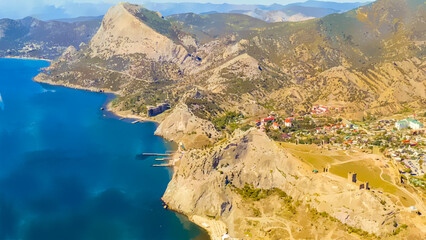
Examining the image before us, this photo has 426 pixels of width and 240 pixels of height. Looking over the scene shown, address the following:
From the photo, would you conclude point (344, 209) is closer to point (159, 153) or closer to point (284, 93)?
point (159, 153)

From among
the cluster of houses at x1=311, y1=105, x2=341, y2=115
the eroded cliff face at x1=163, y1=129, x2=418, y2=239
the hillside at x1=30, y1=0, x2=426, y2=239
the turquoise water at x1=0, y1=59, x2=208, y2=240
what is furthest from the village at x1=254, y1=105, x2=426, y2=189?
the turquoise water at x1=0, y1=59, x2=208, y2=240

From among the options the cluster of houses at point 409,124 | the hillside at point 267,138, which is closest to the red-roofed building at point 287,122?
A: the hillside at point 267,138

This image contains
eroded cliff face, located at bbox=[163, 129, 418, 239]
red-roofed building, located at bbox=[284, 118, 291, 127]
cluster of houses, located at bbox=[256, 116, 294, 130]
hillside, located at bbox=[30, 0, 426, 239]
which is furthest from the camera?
red-roofed building, located at bbox=[284, 118, 291, 127]

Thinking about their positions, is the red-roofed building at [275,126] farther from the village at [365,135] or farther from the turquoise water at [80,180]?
the turquoise water at [80,180]

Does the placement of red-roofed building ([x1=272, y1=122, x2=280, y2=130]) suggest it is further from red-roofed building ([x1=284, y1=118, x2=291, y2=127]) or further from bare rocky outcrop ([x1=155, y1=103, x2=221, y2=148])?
bare rocky outcrop ([x1=155, y1=103, x2=221, y2=148])

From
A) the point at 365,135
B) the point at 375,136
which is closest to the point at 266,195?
the point at 365,135

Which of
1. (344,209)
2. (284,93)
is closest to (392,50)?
(284,93)

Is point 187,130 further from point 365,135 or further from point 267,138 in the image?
point 365,135

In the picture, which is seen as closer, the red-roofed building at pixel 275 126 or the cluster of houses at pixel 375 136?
the cluster of houses at pixel 375 136
